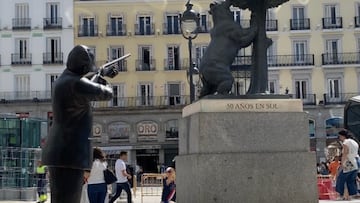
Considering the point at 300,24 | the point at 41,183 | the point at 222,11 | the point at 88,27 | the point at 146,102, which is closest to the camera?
the point at 222,11

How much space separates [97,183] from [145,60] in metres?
41.6

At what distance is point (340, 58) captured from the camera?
172 feet

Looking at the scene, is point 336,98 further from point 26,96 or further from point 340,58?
point 26,96

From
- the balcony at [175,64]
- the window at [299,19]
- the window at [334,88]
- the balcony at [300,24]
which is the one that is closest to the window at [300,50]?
the balcony at [300,24]

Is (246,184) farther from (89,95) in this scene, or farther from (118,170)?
(118,170)

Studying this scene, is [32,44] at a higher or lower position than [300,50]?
higher

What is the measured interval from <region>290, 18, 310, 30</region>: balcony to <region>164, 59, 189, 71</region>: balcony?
9016 mm

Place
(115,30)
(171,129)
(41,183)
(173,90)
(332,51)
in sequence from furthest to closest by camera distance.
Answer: (115,30)
(173,90)
(332,51)
(171,129)
(41,183)

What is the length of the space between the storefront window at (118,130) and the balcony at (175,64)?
5918 mm

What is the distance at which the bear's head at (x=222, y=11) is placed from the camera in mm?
11555

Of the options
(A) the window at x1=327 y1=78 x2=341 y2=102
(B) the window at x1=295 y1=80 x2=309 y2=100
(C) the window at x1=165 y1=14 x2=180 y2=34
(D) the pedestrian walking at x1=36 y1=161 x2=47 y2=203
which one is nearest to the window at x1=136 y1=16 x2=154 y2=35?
(C) the window at x1=165 y1=14 x2=180 y2=34

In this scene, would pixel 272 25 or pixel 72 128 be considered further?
pixel 272 25

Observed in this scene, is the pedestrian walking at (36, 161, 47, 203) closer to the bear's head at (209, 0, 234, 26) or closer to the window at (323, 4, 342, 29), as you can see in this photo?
the bear's head at (209, 0, 234, 26)

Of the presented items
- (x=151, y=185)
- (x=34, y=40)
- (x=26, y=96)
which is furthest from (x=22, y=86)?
(x=151, y=185)
